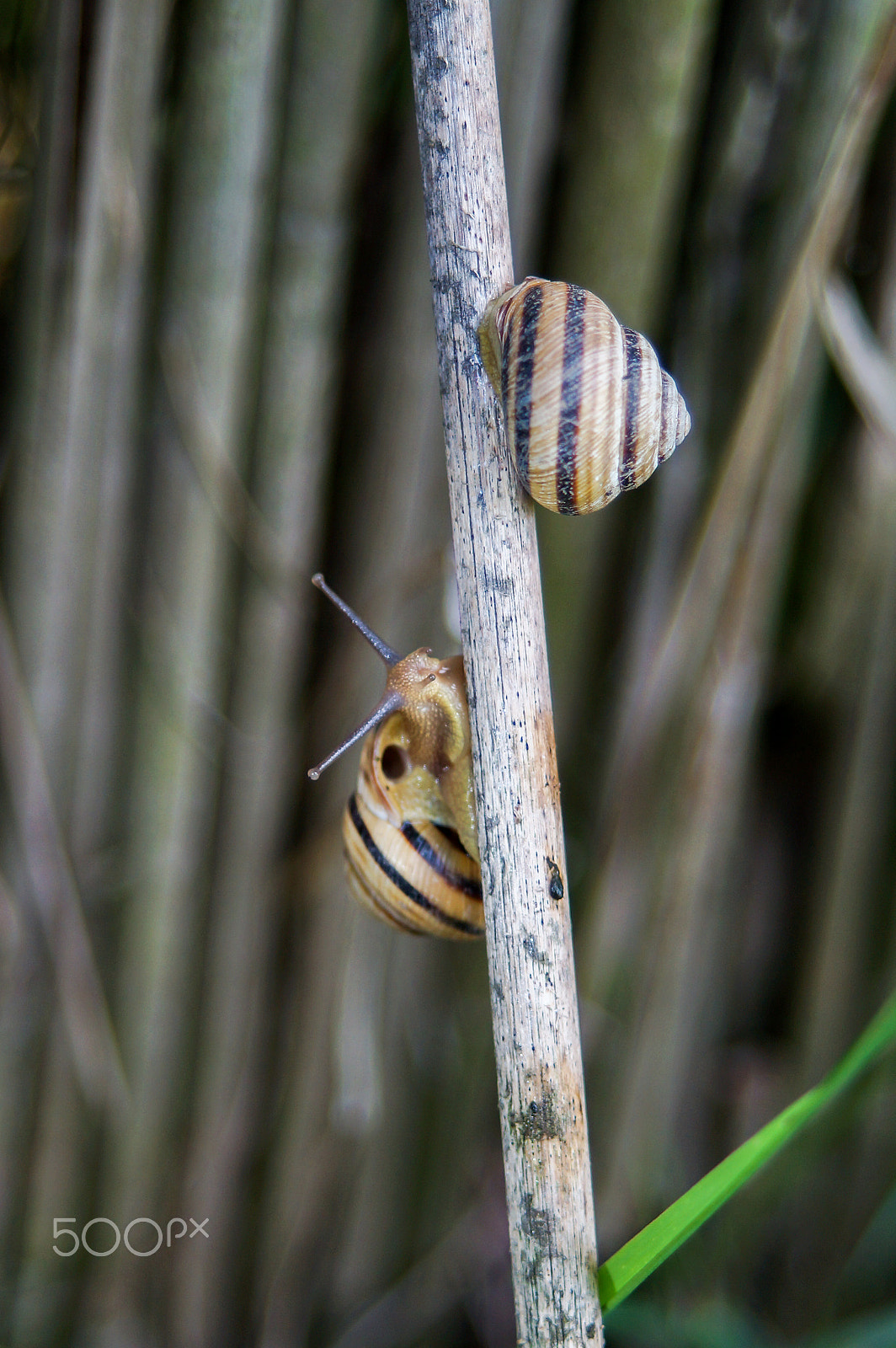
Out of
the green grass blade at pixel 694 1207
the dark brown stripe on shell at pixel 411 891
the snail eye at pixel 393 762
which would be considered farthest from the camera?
the snail eye at pixel 393 762

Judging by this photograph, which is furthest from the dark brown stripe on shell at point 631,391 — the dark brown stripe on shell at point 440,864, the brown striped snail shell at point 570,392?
the dark brown stripe on shell at point 440,864

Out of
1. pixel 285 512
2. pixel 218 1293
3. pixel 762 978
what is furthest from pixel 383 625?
pixel 218 1293

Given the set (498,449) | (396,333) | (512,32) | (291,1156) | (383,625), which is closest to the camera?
(498,449)

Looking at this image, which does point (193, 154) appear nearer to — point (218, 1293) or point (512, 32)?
point (512, 32)

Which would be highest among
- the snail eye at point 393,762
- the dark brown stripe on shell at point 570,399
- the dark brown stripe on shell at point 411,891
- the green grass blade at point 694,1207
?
the dark brown stripe on shell at point 570,399

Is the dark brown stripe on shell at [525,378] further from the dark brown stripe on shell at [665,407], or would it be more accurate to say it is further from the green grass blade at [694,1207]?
the green grass blade at [694,1207]

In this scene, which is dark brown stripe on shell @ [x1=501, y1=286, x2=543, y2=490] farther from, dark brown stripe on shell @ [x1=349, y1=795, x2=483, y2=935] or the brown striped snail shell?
dark brown stripe on shell @ [x1=349, y1=795, x2=483, y2=935]

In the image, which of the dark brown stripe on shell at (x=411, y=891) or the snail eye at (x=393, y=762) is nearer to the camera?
the dark brown stripe on shell at (x=411, y=891)
